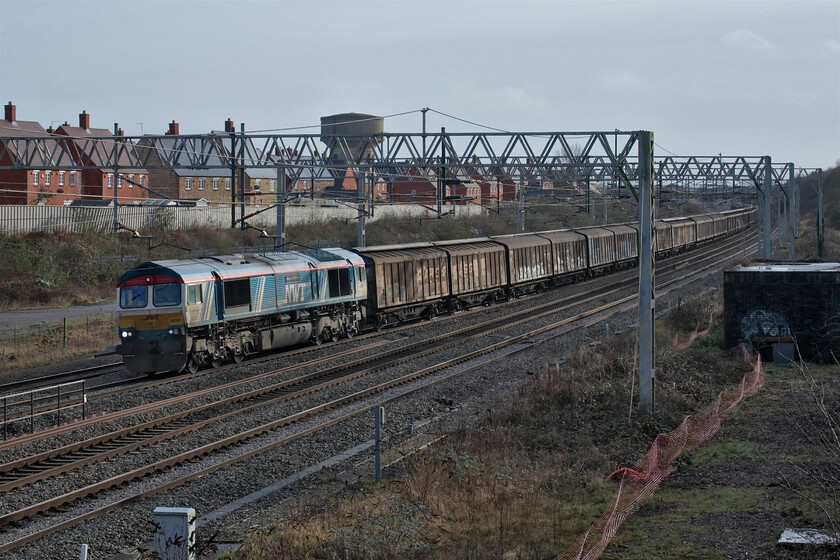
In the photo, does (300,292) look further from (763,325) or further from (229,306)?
(763,325)

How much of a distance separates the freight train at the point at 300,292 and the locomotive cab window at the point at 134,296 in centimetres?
2

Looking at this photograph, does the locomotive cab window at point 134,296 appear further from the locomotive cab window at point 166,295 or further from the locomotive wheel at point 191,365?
the locomotive wheel at point 191,365

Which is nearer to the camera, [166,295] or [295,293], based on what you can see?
[166,295]

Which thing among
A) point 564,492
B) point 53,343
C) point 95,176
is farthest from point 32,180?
point 564,492

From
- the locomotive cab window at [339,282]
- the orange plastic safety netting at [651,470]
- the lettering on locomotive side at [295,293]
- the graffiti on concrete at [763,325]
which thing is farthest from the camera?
the locomotive cab window at [339,282]

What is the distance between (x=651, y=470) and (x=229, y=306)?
1302cm

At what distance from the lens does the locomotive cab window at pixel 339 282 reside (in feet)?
87.9

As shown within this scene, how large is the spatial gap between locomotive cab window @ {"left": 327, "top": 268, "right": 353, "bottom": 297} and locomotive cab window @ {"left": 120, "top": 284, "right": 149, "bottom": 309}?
6.75 m

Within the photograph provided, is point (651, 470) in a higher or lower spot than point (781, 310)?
lower

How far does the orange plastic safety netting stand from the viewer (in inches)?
379

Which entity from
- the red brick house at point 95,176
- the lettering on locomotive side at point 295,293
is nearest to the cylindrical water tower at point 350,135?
the lettering on locomotive side at point 295,293

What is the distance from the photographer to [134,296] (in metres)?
21.2

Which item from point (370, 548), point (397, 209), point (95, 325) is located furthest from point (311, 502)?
point (397, 209)

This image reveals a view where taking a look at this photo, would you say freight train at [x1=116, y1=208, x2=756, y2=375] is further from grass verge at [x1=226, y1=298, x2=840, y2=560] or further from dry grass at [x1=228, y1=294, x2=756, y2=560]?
grass verge at [x1=226, y1=298, x2=840, y2=560]
